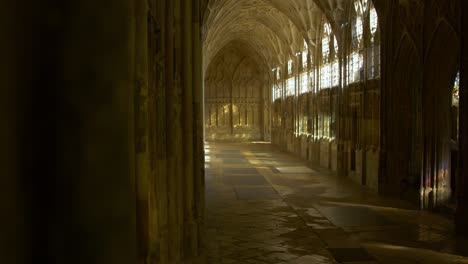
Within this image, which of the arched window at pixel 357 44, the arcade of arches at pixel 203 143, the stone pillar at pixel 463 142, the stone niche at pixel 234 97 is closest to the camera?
the arcade of arches at pixel 203 143

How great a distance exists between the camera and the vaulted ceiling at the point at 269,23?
19.4m

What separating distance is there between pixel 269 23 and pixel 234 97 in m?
10.6

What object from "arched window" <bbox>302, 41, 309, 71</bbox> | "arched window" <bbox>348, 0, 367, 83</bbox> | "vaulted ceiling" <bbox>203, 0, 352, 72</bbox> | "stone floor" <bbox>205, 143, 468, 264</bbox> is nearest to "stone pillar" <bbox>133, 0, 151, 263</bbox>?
"stone floor" <bbox>205, 143, 468, 264</bbox>

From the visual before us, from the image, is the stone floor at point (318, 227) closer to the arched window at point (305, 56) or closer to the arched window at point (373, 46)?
the arched window at point (373, 46)

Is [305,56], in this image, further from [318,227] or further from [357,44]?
[318,227]

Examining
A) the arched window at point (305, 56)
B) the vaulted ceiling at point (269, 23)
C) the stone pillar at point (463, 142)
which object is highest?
the vaulted ceiling at point (269, 23)

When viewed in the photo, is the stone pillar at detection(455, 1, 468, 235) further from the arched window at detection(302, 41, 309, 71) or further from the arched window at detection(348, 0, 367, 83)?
the arched window at detection(302, 41, 309, 71)

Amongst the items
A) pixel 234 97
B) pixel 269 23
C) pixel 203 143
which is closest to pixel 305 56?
pixel 269 23

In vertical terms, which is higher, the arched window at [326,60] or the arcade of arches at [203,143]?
the arched window at [326,60]

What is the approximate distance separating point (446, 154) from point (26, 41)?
10197 millimetres

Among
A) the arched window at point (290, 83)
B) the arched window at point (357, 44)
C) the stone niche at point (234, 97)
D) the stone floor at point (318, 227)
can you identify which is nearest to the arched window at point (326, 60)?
the arched window at point (357, 44)

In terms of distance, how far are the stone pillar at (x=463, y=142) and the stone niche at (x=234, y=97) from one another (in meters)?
29.3

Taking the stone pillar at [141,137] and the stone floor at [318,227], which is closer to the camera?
the stone pillar at [141,137]

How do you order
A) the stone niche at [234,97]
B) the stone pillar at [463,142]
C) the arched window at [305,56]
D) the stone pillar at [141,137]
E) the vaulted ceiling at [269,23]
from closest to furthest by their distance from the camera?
the stone pillar at [141,137]
the stone pillar at [463,142]
the vaulted ceiling at [269,23]
the arched window at [305,56]
the stone niche at [234,97]
